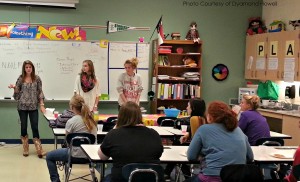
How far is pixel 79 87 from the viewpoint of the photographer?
739 centimetres

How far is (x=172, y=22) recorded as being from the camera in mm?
9250

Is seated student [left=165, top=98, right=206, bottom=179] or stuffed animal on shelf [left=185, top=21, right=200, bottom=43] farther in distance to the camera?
stuffed animal on shelf [left=185, top=21, right=200, bottom=43]

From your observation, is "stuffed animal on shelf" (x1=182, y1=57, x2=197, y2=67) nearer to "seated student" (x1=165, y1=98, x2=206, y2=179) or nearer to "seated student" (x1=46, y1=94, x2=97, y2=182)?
"seated student" (x1=165, y1=98, x2=206, y2=179)

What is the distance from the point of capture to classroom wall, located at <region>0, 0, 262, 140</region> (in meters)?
8.64

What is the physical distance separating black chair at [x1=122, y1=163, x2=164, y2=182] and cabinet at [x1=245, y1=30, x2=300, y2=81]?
499 centimetres

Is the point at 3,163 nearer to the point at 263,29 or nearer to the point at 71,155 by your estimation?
the point at 71,155

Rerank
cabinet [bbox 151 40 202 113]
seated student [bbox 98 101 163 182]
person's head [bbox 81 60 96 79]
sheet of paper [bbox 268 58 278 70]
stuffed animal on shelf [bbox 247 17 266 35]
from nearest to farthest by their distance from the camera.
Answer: seated student [bbox 98 101 163 182] < person's head [bbox 81 60 96 79] < sheet of paper [bbox 268 58 278 70] < cabinet [bbox 151 40 202 113] < stuffed animal on shelf [bbox 247 17 266 35]

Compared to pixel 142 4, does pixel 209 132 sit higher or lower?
lower

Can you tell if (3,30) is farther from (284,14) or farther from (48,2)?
(284,14)

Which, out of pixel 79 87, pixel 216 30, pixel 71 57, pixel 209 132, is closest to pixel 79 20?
pixel 71 57

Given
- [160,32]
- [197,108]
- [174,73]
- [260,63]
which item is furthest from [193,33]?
[197,108]

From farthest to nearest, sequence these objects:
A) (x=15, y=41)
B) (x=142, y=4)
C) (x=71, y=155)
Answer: (x=142, y=4)
(x=15, y=41)
(x=71, y=155)

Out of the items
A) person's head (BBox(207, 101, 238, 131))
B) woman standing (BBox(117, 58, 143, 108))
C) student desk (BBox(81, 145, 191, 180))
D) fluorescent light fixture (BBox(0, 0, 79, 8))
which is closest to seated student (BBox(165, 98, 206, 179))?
student desk (BBox(81, 145, 191, 180))

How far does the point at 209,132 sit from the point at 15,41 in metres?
5.51
